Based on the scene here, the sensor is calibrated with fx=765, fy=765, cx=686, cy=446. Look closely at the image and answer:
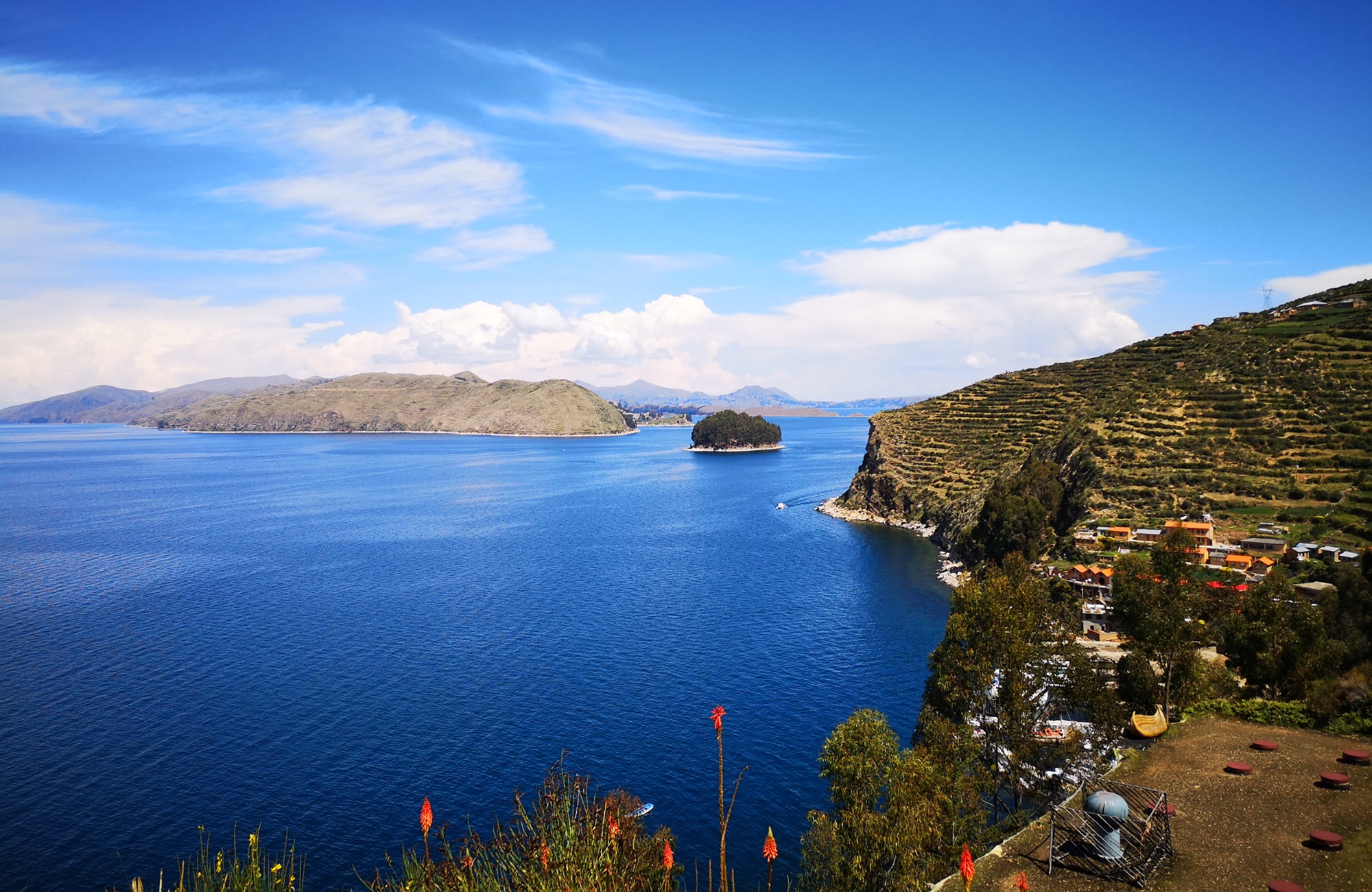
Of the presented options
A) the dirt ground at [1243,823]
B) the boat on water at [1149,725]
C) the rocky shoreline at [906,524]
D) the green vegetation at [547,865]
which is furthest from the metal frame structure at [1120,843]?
the rocky shoreline at [906,524]

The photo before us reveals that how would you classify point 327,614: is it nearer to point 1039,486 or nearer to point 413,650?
point 413,650

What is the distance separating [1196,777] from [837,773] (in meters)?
10.9

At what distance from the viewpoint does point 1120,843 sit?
60.4 feet

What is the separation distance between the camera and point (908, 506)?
11562 centimetres

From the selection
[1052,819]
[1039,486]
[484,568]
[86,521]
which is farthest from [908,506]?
[86,521]

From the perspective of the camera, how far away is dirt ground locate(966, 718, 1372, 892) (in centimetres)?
1773

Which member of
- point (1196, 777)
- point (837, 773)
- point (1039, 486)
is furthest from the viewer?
point (1039, 486)

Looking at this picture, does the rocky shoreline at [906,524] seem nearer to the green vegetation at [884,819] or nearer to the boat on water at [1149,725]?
the boat on water at [1149,725]

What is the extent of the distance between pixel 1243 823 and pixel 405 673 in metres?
48.2

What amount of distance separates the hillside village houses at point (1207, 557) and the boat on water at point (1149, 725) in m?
24.1

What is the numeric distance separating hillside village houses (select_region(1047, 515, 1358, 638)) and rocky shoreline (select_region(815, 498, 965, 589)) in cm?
1597

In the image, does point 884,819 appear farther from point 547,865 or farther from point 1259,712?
point 1259,712

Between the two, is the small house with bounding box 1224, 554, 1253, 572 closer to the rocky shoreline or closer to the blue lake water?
the blue lake water

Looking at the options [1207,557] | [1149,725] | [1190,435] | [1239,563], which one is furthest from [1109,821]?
[1190,435]
